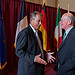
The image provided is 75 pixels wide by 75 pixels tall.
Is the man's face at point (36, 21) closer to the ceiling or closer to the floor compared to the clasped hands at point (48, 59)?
closer to the ceiling

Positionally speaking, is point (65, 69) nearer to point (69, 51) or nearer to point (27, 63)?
point (69, 51)

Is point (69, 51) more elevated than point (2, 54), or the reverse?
point (69, 51)

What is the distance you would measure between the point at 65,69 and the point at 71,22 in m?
0.72

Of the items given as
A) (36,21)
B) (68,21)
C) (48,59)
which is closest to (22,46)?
(36,21)

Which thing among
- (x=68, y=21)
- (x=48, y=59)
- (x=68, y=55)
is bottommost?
(x=48, y=59)

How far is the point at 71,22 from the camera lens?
138cm

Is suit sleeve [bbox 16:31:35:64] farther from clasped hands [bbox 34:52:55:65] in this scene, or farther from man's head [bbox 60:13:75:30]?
man's head [bbox 60:13:75:30]

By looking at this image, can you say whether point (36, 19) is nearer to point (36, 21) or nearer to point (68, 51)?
point (36, 21)

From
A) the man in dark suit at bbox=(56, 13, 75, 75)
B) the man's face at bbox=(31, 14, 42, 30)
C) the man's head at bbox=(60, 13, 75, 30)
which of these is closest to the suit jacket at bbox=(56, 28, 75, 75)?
the man in dark suit at bbox=(56, 13, 75, 75)

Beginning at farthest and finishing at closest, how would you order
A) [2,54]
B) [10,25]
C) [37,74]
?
[10,25] → [2,54] → [37,74]

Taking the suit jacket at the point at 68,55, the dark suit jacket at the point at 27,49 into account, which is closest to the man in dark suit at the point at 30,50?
the dark suit jacket at the point at 27,49

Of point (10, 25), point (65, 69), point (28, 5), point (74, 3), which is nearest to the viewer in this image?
point (65, 69)

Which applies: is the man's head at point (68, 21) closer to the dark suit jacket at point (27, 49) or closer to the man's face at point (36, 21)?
the man's face at point (36, 21)

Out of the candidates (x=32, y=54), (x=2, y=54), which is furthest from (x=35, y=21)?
(x=2, y=54)
